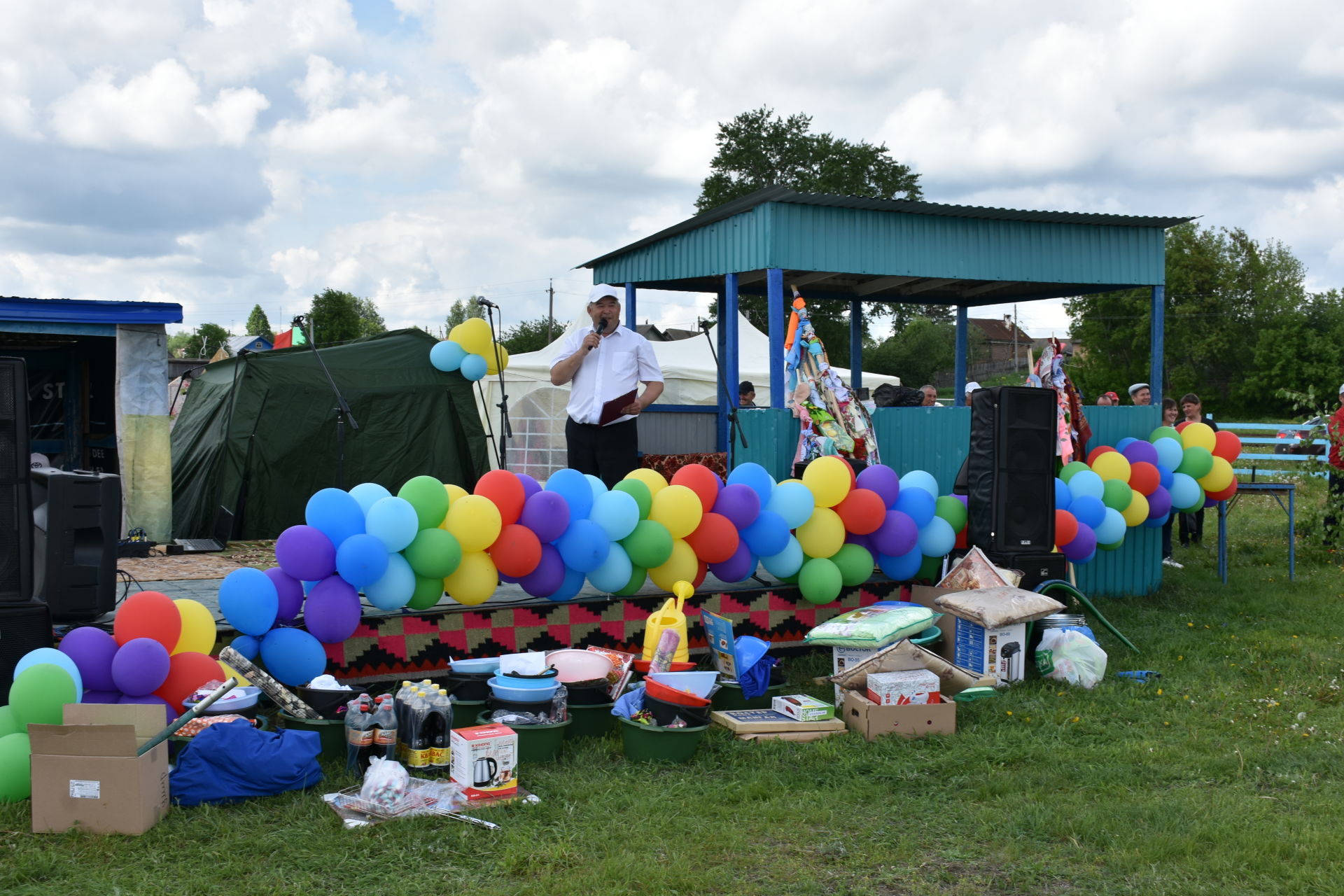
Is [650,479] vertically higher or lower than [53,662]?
higher

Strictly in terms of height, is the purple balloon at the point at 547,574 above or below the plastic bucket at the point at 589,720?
above

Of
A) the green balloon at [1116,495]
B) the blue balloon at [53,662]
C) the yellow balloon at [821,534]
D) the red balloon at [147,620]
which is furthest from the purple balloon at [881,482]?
the blue balloon at [53,662]

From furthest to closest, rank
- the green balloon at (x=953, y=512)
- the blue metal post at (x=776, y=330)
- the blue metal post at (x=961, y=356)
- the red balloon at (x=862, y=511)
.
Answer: the blue metal post at (x=961, y=356)
the blue metal post at (x=776, y=330)
the green balloon at (x=953, y=512)
the red balloon at (x=862, y=511)

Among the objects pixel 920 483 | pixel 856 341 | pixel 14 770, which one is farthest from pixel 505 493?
→ pixel 856 341

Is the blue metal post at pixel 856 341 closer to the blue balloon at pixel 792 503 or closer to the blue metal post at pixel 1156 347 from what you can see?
the blue metal post at pixel 1156 347

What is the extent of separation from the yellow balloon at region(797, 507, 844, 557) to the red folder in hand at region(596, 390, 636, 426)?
Answer: 1309mm

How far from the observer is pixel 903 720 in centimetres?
467

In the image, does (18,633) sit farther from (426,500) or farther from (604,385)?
(604,385)

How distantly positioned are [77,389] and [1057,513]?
886cm

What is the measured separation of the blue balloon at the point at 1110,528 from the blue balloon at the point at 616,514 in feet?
11.1

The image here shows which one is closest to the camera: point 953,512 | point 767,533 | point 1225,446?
point 767,533

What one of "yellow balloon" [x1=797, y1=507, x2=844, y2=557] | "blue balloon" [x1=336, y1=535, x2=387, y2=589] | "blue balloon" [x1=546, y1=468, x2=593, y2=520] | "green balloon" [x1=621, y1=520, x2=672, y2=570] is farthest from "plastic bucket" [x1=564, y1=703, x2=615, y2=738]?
"yellow balloon" [x1=797, y1=507, x2=844, y2=557]

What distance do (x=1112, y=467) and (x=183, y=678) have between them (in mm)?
5852

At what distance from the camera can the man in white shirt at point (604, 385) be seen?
244 inches
